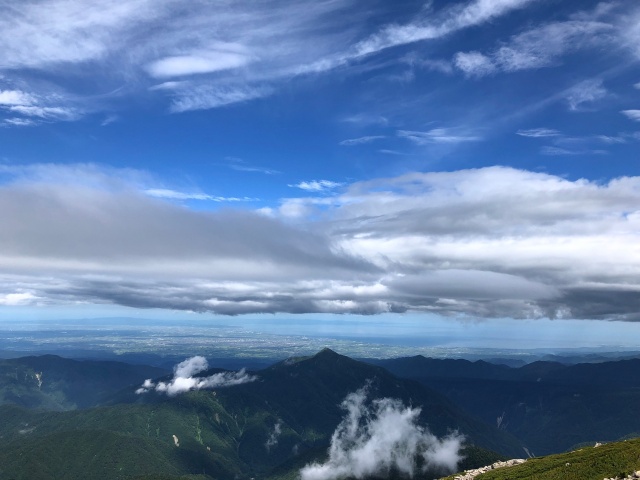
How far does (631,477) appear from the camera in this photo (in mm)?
170625
